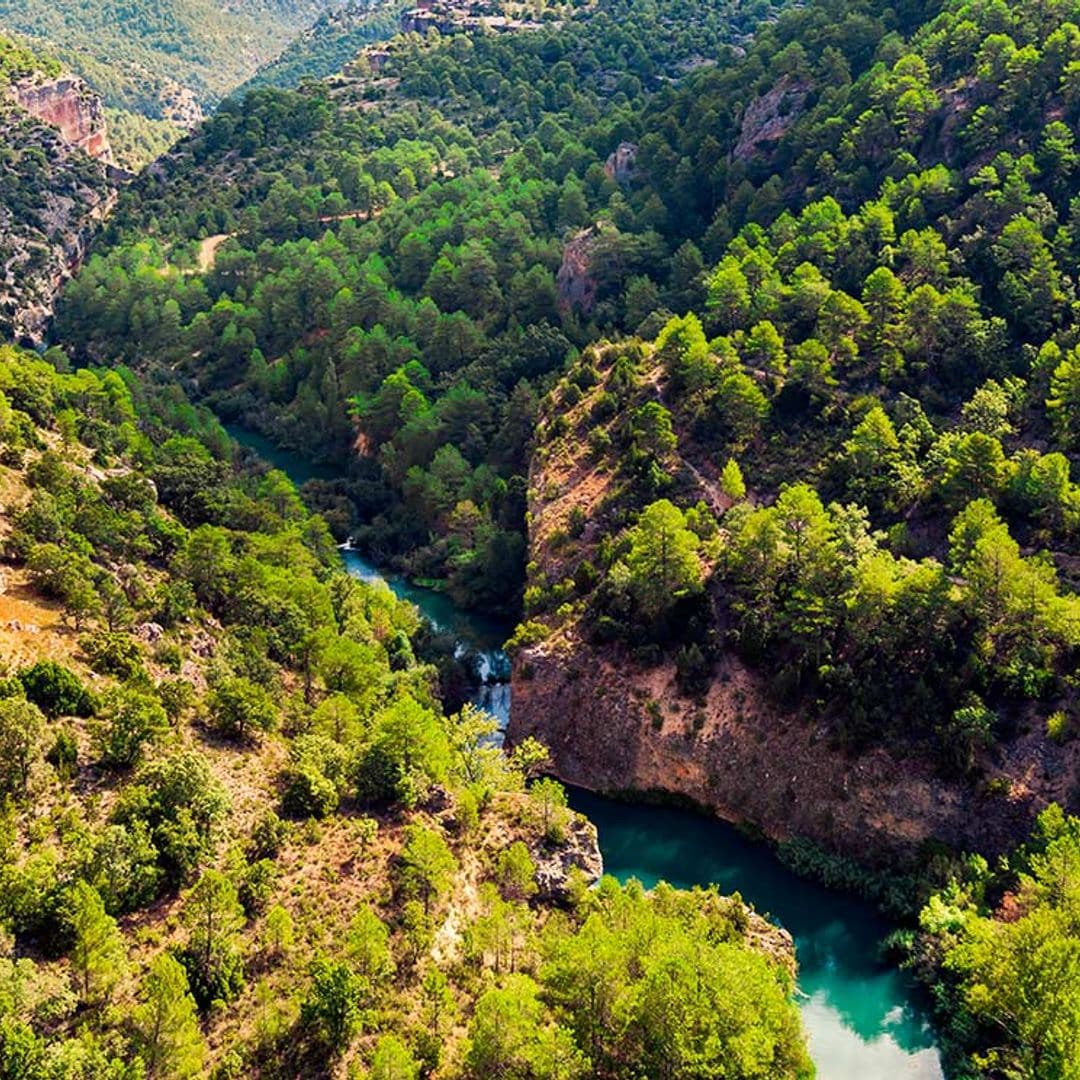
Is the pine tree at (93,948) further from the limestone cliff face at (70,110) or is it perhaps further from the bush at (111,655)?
the limestone cliff face at (70,110)

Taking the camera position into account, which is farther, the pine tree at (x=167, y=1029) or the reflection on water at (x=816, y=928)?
the reflection on water at (x=816, y=928)

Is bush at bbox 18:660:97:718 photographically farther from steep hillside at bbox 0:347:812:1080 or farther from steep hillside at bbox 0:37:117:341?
steep hillside at bbox 0:37:117:341

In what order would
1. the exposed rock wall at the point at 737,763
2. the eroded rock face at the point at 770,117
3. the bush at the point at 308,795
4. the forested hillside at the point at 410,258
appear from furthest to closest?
the eroded rock face at the point at 770,117
the forested hillside at the point at 410,258
the exposed rock wall at the point at 737,763
the bush at the point at 308,795

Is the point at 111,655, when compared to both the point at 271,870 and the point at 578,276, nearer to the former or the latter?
the point at 271,870

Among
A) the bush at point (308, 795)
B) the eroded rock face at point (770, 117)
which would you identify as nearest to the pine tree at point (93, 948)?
the bush at point (308, 795)

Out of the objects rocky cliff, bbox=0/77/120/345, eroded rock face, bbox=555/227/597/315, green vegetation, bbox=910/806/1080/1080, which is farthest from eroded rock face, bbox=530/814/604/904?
rocky cliff, bbox=0/77/120/345

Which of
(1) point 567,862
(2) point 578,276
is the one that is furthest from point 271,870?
(2) point 578,276

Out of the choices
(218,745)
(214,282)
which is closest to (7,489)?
(218,745)
